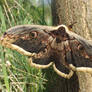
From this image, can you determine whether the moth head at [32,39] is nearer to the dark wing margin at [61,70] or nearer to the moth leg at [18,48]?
the moth leg at [18,48]

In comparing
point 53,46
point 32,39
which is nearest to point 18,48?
point 32,39

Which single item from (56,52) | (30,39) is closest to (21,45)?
(30,39)

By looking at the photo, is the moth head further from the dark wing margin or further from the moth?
the dark wing margin

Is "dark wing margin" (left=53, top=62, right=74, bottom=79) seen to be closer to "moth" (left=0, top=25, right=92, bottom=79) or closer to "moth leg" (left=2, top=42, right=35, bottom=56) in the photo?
"moth" (left=0, top=25, right=92, bottom=79)

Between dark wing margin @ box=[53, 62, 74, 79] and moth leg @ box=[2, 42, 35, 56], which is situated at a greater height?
moth leg @ box=[2, 42, 35, 56]

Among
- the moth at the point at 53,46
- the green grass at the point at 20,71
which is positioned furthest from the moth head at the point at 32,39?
the green grass at the point at 20,71

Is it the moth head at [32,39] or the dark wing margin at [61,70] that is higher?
the moth head at [32,39]

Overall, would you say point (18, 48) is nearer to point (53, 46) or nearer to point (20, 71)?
point (53, 46)

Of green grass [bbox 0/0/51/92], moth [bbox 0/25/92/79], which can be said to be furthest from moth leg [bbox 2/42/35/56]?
green grass [bbox 0/0/51/92]

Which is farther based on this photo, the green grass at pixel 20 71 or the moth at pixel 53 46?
the green grass at pixel 20 71

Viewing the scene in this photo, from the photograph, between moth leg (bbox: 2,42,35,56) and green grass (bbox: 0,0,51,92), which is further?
green grass (bbox: 0,0,51,92)
